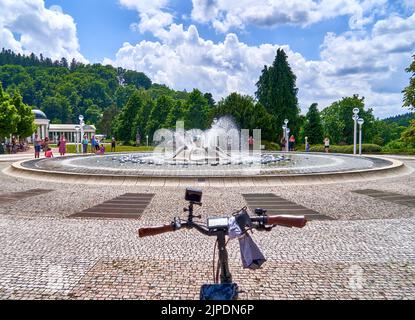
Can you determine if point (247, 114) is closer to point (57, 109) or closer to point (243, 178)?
point (243, 178)

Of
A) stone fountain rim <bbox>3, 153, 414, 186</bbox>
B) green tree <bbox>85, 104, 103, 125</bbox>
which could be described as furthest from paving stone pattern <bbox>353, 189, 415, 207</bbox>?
green tree <bbox>85, 104, 103, 125</bbox>

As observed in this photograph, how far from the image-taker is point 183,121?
216 ft

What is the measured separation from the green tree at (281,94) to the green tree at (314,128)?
2352 millimetres

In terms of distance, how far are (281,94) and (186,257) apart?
2510 inches

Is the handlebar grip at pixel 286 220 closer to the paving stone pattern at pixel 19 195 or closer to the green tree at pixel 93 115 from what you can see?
the paving stone pattern at pixel 19 195

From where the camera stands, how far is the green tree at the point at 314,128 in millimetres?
66250

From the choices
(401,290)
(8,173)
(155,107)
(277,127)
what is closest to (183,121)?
(155,107)

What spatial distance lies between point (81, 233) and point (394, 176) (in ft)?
49.7

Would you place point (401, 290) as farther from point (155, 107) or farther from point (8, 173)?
point (155, 107)

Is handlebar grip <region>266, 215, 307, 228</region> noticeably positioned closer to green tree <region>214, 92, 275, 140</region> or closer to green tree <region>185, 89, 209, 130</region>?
green tree <region>214, 92, 275, 140</region>

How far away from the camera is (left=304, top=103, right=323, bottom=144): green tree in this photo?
66.2 meters

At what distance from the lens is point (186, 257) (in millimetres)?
6184

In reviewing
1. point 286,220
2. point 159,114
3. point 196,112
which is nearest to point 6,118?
point 196,112

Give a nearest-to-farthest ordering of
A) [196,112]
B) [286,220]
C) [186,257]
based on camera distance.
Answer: [286,220], [186,257], [196,112]
